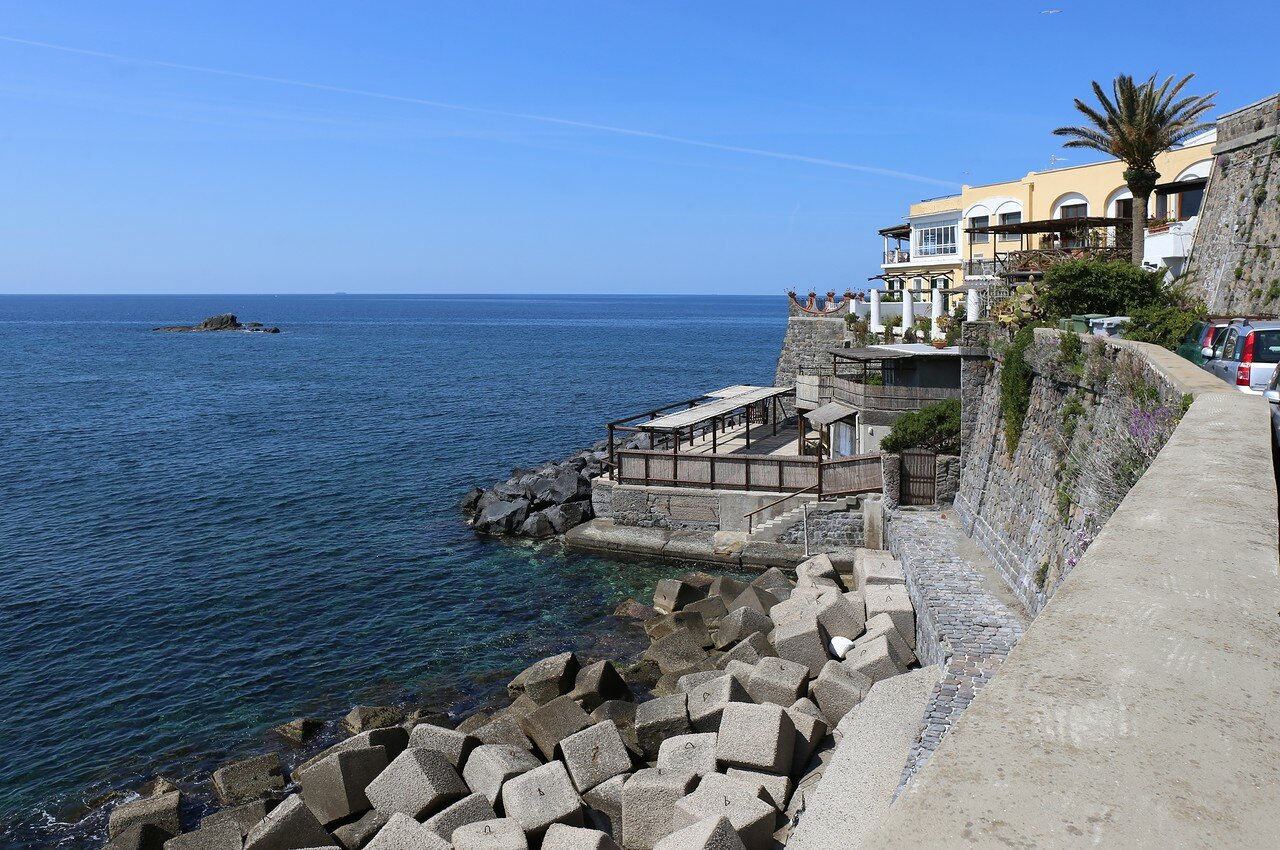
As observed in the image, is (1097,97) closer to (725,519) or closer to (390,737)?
(725,519)

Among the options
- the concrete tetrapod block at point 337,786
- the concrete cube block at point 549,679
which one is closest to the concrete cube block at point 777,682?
the concrete cube block at point 549,679

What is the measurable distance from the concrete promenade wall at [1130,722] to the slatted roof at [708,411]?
2522cm

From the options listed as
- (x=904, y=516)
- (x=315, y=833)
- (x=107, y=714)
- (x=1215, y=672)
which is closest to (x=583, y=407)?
(x=904, y=516)

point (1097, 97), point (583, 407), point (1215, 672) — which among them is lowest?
point (583, 407)

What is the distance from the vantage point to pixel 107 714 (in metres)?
18.8

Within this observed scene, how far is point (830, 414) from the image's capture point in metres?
30.5

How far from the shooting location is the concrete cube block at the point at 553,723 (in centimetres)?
1557

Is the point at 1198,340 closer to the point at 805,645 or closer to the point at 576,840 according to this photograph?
the point at 805,645

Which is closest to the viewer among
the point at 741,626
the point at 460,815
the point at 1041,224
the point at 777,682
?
the point at 460,815

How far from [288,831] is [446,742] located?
8.92 ft

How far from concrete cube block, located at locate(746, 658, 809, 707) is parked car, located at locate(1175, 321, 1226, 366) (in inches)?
347

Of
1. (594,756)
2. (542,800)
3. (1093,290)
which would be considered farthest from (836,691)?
(1093,290)

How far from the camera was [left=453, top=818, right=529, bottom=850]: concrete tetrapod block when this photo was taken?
11922 millimetres

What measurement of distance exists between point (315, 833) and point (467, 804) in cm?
215
